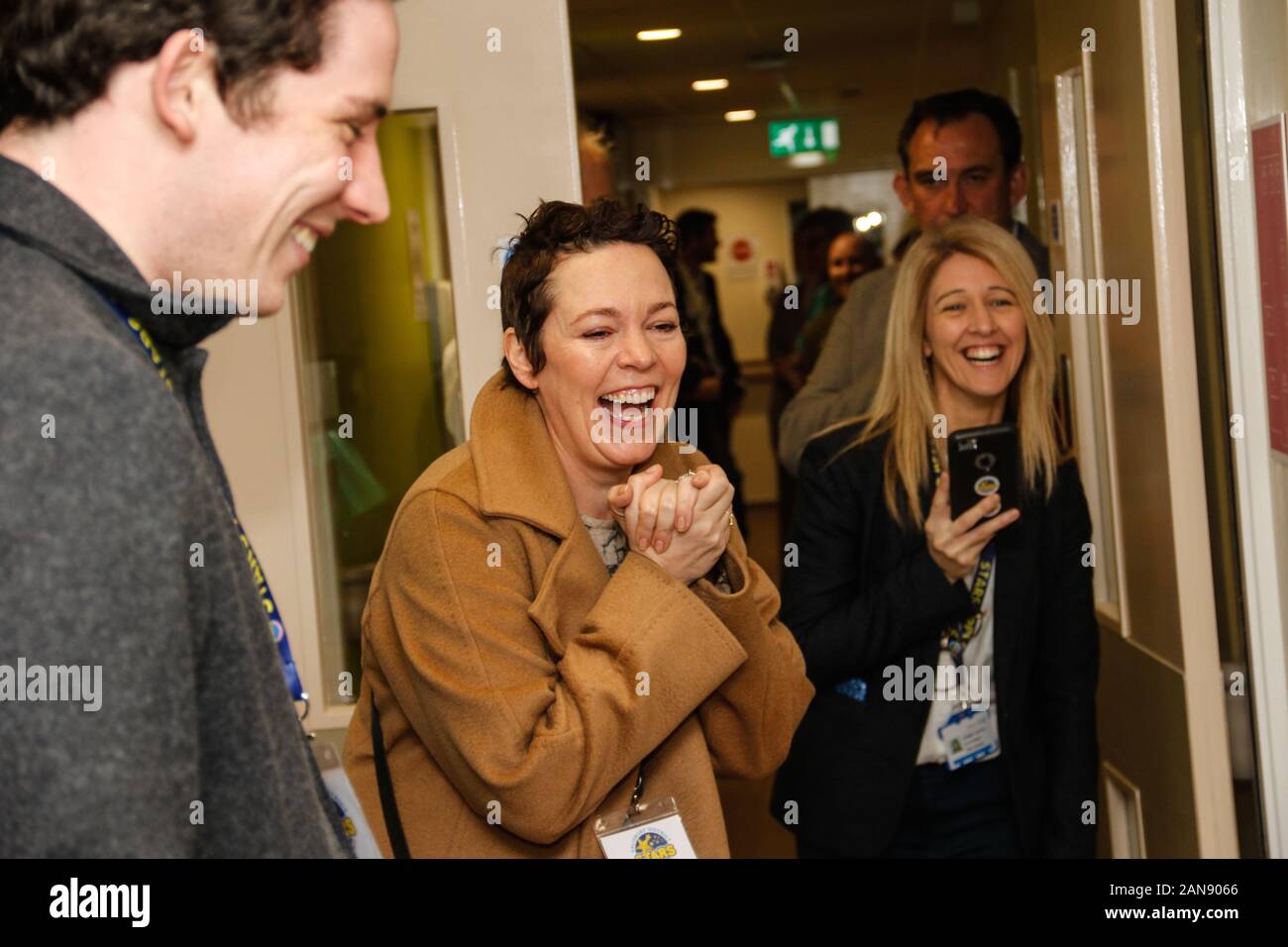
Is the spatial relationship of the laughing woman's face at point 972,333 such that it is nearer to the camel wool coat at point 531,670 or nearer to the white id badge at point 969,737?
the white id badge at point 969,737

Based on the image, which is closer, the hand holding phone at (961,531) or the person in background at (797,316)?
the hand holding phone at (961,531)

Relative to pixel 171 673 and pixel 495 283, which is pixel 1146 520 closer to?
pixel 495 283

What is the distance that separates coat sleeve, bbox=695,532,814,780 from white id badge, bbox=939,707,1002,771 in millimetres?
649

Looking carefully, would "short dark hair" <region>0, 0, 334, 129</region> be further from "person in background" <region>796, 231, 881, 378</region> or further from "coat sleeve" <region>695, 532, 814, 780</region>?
"person in background" <region>796, 231, 881, 378</region>

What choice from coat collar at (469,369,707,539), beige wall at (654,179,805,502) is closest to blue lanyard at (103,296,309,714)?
coat collar at (469,369,707,539)

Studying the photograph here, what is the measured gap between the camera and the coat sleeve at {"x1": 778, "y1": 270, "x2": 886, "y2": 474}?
130 inches

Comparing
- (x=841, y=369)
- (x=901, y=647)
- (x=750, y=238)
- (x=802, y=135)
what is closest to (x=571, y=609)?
(x=901, y=647)

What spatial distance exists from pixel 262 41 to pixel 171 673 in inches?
17.2

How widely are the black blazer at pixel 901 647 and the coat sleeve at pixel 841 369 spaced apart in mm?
661

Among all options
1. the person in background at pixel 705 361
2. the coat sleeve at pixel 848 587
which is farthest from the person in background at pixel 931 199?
the person in background at pixel 705 361

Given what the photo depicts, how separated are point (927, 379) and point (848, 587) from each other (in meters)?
0.45

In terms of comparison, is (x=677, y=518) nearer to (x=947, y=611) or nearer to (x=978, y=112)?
(x=947, y=611)

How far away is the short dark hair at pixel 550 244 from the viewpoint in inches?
72.9
